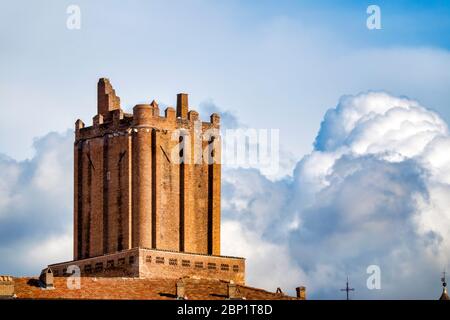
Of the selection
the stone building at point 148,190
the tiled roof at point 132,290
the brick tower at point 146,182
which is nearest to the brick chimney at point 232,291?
the tiled roof at point 132,290

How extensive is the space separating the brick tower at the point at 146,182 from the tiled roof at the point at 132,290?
12.3 meters

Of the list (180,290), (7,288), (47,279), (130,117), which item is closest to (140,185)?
(130,117)

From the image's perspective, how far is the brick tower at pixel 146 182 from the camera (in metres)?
160

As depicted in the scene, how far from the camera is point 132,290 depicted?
140 meters

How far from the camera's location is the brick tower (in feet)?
525

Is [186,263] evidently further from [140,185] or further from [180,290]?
[180,290]

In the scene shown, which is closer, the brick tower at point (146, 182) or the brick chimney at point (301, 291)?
the brick chimney at point (301, 291)

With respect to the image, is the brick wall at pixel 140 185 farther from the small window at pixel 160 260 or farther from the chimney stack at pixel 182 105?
the small window at pixel 160 260

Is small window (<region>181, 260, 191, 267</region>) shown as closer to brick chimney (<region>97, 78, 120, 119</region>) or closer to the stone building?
the stone building

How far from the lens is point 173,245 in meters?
160

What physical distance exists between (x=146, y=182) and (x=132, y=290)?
69.3 feet

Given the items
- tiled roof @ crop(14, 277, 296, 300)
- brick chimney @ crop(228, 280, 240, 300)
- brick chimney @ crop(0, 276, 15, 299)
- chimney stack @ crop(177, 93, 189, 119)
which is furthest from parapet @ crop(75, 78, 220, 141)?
brick chimney @ crop(0, 276, 15, 299)

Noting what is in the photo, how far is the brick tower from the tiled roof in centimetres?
1229
